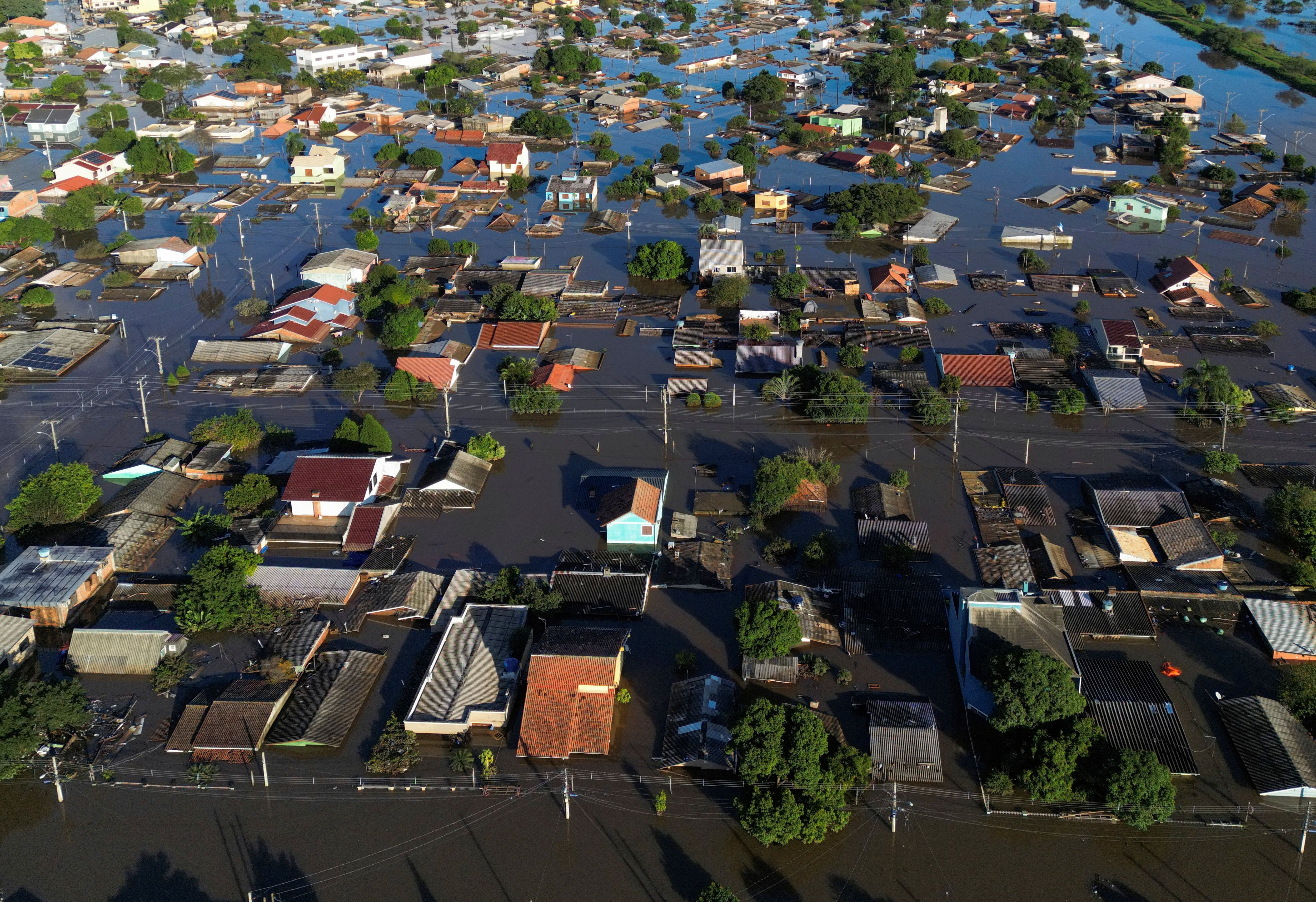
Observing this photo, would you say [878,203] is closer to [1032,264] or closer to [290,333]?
[1032,264]

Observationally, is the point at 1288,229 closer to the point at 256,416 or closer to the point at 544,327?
the point at 544,327

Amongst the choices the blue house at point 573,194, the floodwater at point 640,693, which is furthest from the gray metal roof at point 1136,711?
the blue house at point 573,194

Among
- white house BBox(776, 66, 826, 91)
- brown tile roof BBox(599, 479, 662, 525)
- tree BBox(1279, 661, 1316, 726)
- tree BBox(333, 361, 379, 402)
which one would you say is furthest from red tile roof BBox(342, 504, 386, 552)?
white house BBox(776, 66, 826, 91)

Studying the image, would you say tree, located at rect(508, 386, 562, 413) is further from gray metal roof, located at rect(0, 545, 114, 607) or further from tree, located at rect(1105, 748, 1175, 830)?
tree, located at rect(1105, 748, 1175, 830)

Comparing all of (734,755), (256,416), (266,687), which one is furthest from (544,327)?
(734,755)

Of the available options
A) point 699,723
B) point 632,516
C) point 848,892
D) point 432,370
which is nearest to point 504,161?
point 432,370
